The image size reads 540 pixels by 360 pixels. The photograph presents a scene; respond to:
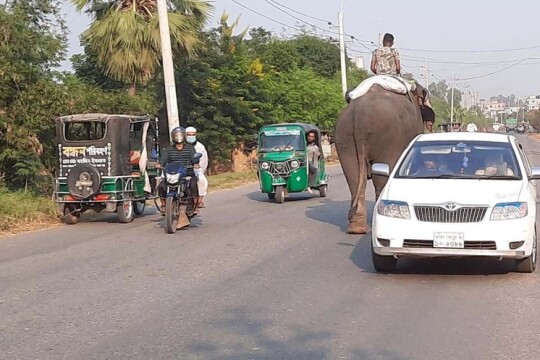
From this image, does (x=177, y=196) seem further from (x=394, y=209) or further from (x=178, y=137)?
(x=394, y=209)

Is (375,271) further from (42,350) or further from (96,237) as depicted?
(96,237)

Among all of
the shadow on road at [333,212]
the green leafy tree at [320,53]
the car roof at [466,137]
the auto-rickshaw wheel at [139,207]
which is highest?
the green leafy tree at [320,53]

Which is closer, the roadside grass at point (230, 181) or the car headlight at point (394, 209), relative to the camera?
the car headlight at point (394, 209)

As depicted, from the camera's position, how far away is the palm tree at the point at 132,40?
2770cm

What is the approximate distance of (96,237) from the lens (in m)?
14.4

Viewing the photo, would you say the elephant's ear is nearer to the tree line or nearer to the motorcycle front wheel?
the motorcycle front wheel

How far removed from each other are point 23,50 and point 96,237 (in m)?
5.64

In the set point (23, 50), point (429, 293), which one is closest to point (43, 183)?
point (23, 50)

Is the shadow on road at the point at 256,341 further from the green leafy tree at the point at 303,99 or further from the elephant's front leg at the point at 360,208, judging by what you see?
the green leafy tree at the point at 303,99

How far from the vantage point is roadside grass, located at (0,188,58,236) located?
15.6 meters

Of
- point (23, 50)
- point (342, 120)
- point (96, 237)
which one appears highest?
point (23, 50)

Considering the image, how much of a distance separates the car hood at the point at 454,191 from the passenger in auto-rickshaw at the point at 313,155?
10921 millimetres

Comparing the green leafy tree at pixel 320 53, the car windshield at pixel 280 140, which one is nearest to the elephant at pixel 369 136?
the car windshield at pixel 280 140

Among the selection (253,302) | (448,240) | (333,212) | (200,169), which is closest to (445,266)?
(448,240)
